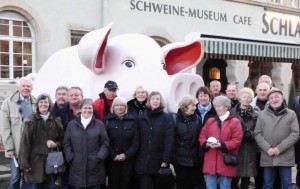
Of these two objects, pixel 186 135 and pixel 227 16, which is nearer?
pixel 186 135

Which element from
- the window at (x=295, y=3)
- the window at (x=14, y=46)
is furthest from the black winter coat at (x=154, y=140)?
the window at (x=295, y=3)

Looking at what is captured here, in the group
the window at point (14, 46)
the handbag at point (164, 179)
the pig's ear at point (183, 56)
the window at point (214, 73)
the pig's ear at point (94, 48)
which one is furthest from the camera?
the window at point (214, 73)

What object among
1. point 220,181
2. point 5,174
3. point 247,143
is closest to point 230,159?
point 220,181

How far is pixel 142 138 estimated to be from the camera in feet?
15.6

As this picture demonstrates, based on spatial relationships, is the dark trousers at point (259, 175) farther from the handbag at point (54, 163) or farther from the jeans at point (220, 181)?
the handbag at point (54, 163)

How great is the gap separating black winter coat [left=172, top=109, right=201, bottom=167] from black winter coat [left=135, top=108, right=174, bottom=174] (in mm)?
145

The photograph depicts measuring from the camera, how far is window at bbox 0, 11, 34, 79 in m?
10.2

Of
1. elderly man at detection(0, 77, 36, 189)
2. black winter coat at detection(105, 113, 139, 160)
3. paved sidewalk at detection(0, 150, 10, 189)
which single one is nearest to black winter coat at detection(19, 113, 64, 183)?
elderly man at detection(0, 77, 36, 189)

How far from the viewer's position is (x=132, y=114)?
4.83m

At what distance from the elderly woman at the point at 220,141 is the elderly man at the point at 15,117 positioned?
6.70ft

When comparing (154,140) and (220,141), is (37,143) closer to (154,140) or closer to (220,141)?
(154,140)

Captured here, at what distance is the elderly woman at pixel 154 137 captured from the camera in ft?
15.5

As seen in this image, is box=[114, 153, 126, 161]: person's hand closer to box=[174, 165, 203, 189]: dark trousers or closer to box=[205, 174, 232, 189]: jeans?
box=[174, 165, 203, 189]: dark trousers

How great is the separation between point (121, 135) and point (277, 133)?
69.8 inches
